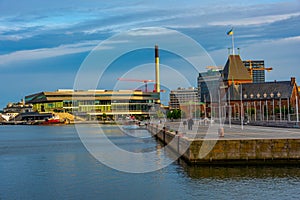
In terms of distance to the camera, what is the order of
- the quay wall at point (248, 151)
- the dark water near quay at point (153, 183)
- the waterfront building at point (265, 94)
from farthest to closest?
the waterfront building at point (265, 94)
the quay wall at point (248, 151)
the dark water near quay at point (153, 183)

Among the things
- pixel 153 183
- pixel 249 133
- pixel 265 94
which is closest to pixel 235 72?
pixel 265 94

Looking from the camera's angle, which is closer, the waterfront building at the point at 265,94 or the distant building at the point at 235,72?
the waterfront building at the point at 265,94

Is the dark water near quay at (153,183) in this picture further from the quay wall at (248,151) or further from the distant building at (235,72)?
the distant building at (235,72)

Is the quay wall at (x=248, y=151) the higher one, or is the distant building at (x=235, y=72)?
the distant building at (x=235, y=72)

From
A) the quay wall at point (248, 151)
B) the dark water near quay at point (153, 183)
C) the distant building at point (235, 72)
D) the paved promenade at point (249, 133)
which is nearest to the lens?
the dark water near quay at point (153, 183)

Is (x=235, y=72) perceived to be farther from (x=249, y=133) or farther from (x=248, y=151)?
(x=248, y=151)

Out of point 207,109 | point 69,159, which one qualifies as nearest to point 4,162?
point 69,159

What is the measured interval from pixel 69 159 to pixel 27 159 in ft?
15.7

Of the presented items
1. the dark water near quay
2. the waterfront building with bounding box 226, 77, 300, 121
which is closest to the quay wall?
the dark water near quay

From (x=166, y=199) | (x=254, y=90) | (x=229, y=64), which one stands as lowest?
(x=166, y=199)

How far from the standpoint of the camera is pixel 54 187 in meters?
33.7

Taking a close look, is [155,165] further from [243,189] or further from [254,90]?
[254,90]

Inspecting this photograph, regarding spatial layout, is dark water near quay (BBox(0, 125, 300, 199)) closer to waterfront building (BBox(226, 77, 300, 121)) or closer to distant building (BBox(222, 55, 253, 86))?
waterfront building (BBox(226, 77, 300, 121))

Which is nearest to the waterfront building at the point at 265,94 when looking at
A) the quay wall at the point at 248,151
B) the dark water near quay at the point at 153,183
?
the quay wall at the point at 248,151
